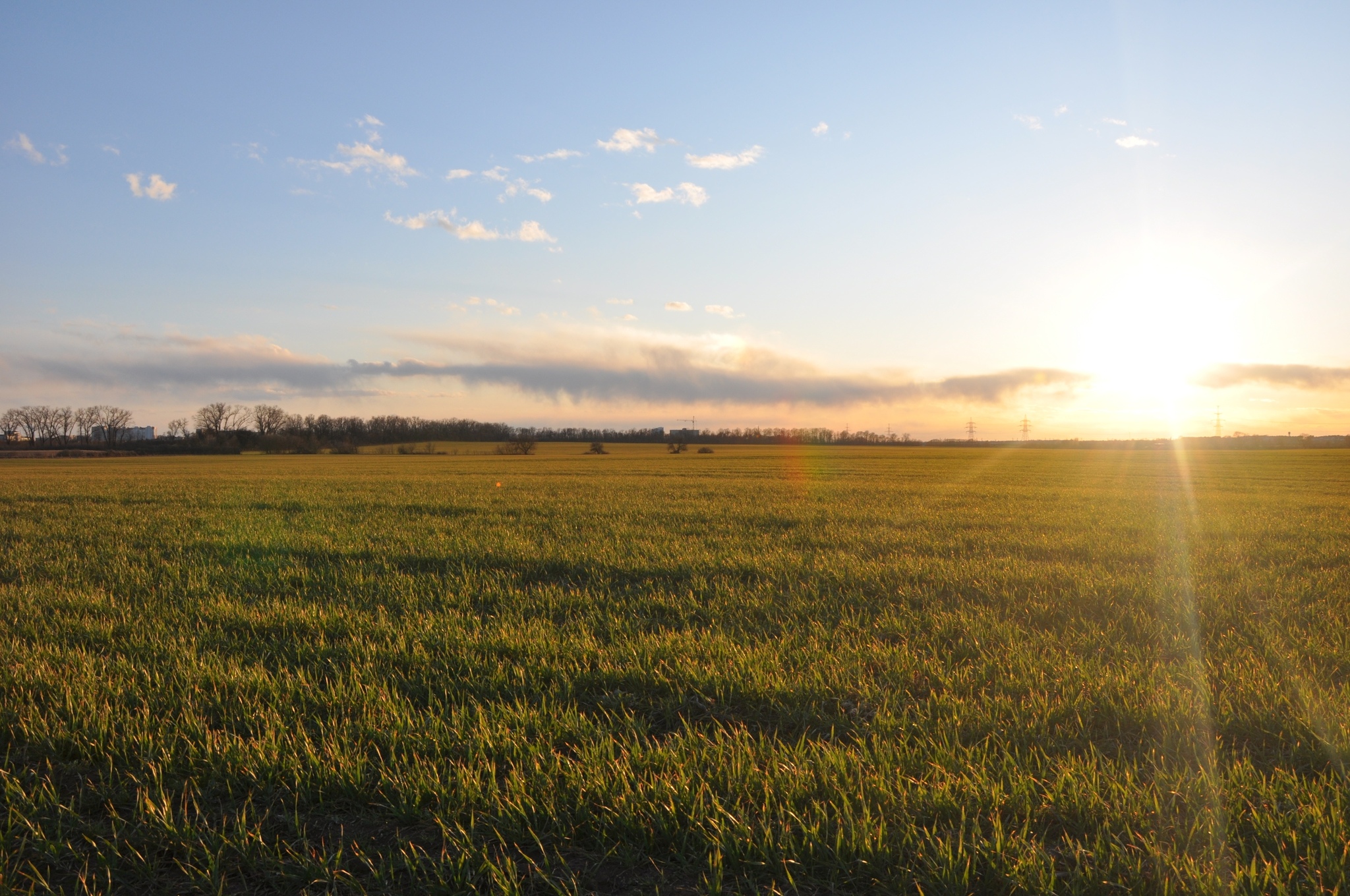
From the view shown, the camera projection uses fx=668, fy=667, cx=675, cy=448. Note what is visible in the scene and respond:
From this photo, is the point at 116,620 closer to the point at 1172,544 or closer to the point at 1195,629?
the point at 1195,629

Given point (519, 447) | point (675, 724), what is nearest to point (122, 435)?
point (519, 447)

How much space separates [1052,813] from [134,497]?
23.2m

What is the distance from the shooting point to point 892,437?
158000 millimetres

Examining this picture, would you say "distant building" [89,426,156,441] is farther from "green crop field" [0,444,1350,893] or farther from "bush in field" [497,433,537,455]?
"green crop field" [0,444,1350,893]

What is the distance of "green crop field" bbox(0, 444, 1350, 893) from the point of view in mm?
2627

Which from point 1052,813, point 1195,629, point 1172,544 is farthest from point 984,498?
point 1052,813

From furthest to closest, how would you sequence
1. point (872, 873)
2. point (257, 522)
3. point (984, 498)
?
point (984, 498) < point (257, 522) < point (872, 873)

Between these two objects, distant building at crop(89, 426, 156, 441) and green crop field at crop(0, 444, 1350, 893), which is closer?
green crop field at crop(0, 444, 1350, 893)

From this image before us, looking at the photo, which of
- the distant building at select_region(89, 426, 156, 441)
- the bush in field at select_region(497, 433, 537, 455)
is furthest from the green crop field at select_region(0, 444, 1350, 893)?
the distant building at select_region(89, 426, 156, 441)

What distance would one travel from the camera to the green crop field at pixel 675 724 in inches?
103

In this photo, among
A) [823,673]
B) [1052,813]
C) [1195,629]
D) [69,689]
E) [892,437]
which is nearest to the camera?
[1052,813]

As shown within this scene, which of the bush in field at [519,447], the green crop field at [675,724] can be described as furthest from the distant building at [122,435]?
the green crop field at [675,724]

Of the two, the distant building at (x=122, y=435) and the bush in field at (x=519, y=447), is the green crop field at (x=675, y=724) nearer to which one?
the bush in field at (x=519, y=447)

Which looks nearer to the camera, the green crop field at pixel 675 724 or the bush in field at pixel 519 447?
the green crop field at pixel 675 724
